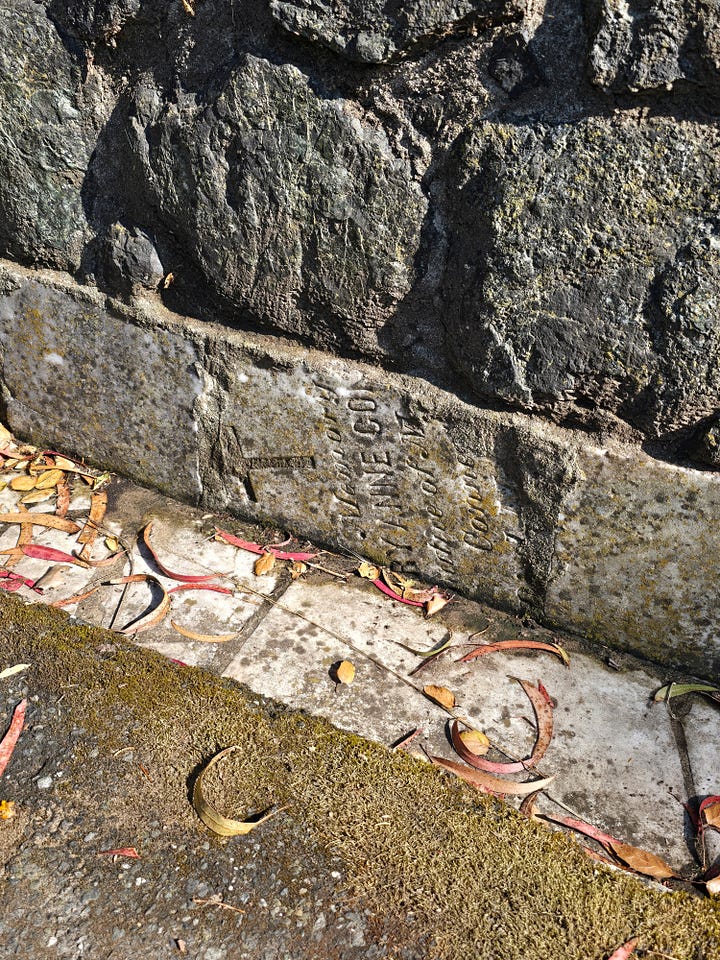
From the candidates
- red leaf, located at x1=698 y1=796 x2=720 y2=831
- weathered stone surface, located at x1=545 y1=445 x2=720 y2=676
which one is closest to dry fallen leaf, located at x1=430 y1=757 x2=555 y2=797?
red leaf, located at x1=698 y1=796 x2=720 y2=831

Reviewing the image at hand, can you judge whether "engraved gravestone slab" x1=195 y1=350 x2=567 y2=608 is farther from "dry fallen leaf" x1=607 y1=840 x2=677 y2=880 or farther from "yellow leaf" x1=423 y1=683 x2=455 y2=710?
"dry fallen leaf" x1=607 y1=840 x2=677 y2=880

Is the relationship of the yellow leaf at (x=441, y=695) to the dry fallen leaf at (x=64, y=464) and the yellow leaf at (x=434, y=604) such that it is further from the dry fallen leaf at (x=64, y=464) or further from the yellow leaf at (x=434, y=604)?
the dry fallen leaf at (x=64, y=464)

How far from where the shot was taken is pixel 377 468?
204 centimetres

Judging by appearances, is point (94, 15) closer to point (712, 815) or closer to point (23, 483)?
point (23, 483)

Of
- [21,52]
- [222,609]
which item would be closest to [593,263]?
[222,609]

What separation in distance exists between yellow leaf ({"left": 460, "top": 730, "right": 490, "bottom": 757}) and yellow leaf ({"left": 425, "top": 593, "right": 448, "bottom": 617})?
36 cm

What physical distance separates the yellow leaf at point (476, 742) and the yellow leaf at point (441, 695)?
0.26 feet

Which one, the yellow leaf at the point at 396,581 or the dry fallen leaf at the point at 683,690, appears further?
the yellow leaf at the point at 396,581

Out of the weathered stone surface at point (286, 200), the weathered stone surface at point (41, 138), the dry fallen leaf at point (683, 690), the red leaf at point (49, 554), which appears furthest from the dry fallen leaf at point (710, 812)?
the weathered stone surface at point (41, 138)

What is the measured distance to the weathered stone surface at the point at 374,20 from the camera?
1560 mm

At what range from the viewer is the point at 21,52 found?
202 centimetres

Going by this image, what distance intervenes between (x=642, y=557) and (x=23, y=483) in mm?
1720

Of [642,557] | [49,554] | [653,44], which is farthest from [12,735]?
[653,44]

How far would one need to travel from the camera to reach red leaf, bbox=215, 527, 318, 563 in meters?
2.22
